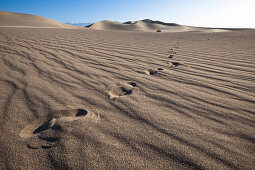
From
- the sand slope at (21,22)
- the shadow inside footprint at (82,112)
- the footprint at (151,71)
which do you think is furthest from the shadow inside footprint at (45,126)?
the sand slope at (21,22)

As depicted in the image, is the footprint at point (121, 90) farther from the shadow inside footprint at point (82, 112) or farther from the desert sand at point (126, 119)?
the shadow inside footprint at point (82, 112)

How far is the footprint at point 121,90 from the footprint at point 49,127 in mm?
396

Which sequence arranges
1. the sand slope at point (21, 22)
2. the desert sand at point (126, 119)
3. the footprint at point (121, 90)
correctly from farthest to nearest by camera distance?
1. the sand slope at point (21, 22)
2. the footprint at point (121, 90)
3. the desert sand at point (126, 119)

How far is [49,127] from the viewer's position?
1146 millimetres

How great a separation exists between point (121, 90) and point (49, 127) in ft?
2.86

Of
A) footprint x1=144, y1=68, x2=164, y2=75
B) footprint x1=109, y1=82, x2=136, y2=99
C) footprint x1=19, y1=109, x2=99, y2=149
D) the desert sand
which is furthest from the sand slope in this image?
footprint x1=19, y1=109, x2=99, y2=149

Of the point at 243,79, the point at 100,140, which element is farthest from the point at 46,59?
the point at 243,79

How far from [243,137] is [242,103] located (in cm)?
55

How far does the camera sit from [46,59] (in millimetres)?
2846

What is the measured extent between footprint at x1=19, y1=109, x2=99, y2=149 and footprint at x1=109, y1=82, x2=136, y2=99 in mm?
396

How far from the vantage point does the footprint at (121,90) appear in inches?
64.5

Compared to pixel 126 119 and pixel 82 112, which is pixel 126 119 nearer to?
pixel 126 119

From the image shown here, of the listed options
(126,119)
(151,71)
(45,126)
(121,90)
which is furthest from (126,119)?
(151,71)

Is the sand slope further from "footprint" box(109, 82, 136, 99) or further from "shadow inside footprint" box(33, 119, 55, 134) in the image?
"shadow inside footprint" box(33, 119, 55, 134)
